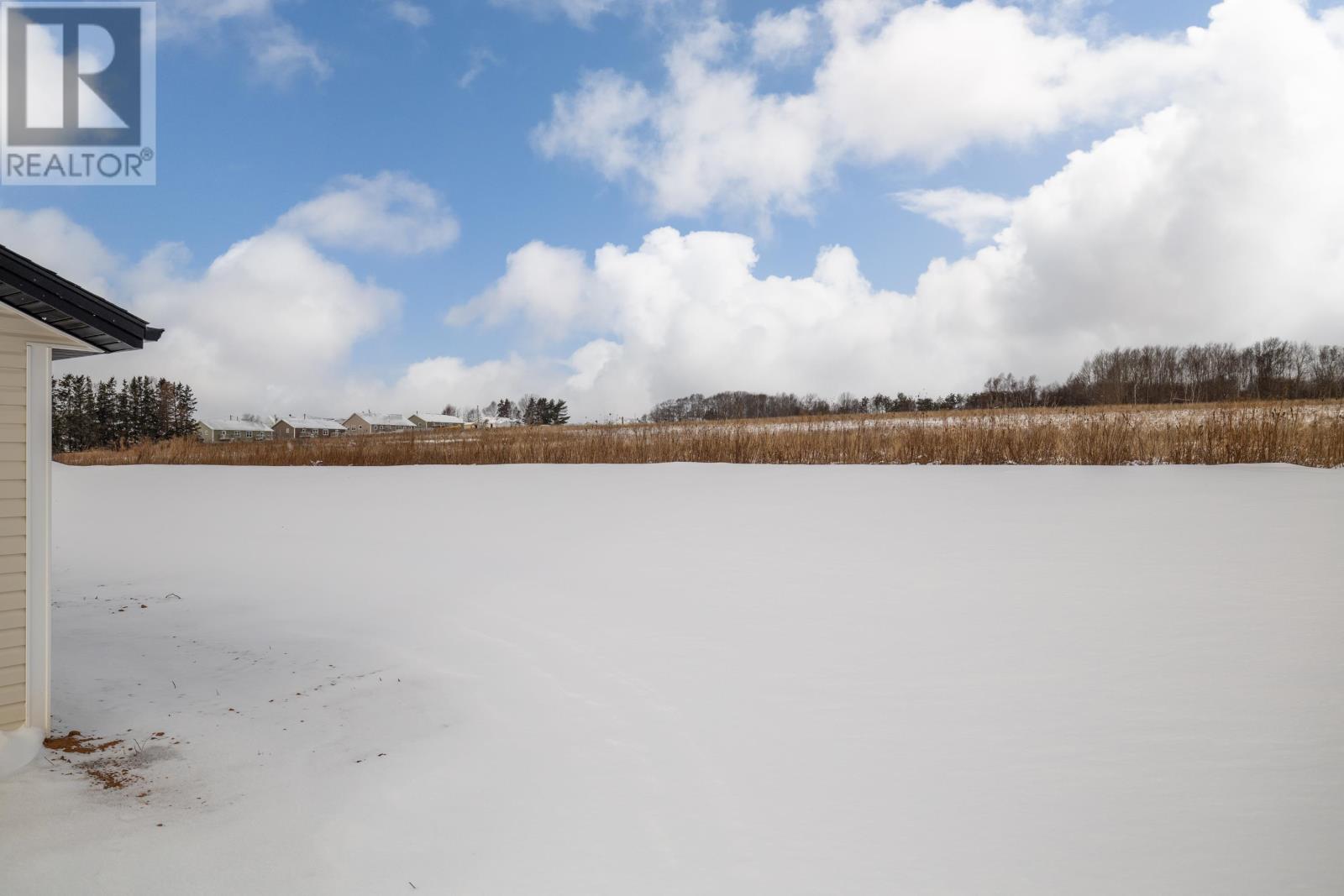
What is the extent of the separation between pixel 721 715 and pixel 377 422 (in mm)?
81080

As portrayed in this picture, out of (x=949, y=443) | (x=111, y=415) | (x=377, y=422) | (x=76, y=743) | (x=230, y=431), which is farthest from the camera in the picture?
(x=377, y=422)

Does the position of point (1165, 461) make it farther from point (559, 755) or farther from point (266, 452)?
point (266, 452)

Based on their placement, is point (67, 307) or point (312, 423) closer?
point (67, 307)

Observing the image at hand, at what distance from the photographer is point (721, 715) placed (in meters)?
3.64

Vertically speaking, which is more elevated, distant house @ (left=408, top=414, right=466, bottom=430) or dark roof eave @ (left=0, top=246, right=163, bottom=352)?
distant house @ (left=408, top=414, right=466, bottom=430)

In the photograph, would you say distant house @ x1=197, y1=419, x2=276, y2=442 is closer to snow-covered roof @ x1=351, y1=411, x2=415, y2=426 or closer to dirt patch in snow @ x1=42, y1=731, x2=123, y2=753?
snow-covered roof @ x1=351, y1=411, x2=415, y2=426

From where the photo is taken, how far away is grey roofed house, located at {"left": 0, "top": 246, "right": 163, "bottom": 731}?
3135mm

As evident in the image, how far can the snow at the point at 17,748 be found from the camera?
3.07 metres

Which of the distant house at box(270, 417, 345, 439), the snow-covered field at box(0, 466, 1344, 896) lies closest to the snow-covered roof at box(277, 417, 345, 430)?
the distant house at box(270, 417, 345, 439)

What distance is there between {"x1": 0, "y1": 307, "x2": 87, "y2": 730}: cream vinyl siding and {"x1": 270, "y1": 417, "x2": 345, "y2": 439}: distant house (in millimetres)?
71710

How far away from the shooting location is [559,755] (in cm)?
326

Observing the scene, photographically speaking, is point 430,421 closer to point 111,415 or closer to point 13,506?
point 111,415

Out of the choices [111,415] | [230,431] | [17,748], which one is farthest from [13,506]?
[230,431]

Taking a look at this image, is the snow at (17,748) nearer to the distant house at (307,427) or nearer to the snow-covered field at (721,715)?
the snow-covered field at (721,715)
